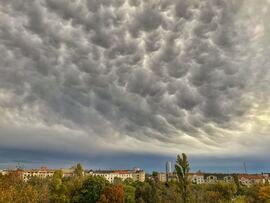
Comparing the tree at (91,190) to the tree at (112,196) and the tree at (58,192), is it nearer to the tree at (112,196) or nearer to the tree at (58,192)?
the tree at (112,196)

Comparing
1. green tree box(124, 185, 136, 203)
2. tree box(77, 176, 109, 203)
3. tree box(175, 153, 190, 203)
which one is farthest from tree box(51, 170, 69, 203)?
tree box(175, 153, 190, 203)

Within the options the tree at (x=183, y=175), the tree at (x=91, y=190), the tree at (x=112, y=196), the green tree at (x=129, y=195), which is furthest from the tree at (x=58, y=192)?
the tree at (x=183, y=175)

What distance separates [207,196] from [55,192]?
4244 centimetres

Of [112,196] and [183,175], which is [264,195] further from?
[183,175]

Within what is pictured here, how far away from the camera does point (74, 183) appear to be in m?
85.5

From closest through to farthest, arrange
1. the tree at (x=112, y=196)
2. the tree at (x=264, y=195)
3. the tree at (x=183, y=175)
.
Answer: the tree at (x=183, y=175)
the tree at (x=112, y=196)
the tree at (x=264, y=195)

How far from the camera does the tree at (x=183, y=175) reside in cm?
3562

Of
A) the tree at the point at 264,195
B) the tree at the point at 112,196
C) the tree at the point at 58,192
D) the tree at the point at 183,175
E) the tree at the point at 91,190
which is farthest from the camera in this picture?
the tree at the point at 264,195

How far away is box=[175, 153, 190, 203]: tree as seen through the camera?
117ft

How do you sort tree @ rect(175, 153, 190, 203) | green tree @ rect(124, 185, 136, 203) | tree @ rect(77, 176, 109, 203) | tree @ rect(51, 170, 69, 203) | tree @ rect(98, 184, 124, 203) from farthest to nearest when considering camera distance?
1. green tree @ rect(124, 185, 136, 203)
2. tree @ rect(51, 170, 69, 203)
3. tree @ rect(77, 176, 109, 203)
4. tree @ rect(98, 184, 124, 203)
5. tree @ rect(175, 153, 190, 203)

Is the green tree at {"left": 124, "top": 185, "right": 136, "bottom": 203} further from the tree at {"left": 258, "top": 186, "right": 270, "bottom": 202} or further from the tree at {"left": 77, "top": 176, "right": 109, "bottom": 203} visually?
the tree at {"left": 258, "top": 186, "right": 270, "bottom": 202}

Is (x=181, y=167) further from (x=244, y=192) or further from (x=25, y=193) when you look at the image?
(x=244, y=192)

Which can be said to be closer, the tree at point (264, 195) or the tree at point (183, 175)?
the tree at point (183, 175)

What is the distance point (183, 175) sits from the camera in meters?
36.1
